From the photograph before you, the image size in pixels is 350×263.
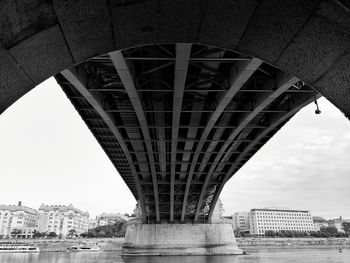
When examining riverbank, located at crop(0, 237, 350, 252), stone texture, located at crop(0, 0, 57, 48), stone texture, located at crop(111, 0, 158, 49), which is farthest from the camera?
riverbank, located at crop(0, 237, 350, 252)

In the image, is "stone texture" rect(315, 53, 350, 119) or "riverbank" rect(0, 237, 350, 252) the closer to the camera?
"stone texture" rect(315, 53, 350, 119)

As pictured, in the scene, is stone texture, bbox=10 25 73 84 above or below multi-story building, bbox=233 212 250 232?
below

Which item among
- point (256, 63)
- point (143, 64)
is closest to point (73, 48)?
point (256, 63)

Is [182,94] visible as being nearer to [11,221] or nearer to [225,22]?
[225,22]

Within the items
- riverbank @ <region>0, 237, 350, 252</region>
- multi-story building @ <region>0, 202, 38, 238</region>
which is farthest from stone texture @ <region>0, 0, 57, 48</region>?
multi-story building @ <region>0, 202, 38, 238</region>

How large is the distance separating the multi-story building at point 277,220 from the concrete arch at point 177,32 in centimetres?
16070

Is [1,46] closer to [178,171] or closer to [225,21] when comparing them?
[225,21]

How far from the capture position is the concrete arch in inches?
114

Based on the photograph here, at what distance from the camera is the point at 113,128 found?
61.7 ft

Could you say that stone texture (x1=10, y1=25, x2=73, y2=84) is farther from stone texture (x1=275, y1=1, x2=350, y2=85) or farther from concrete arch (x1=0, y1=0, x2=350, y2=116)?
stone texture (x1=275, y1=1, x2=350, y2=85)

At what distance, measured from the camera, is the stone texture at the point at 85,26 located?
2965 millimetres

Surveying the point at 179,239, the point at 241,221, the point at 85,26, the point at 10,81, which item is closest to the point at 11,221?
the point at 241,221

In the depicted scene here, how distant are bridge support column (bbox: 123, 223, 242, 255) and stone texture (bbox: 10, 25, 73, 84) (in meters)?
43.9

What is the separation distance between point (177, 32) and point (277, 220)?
577ft
